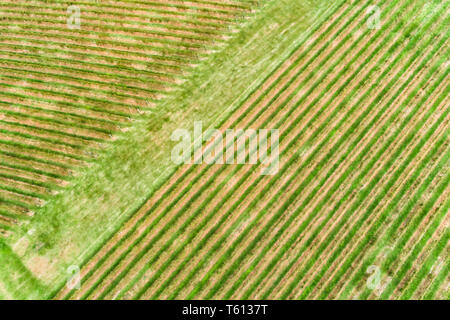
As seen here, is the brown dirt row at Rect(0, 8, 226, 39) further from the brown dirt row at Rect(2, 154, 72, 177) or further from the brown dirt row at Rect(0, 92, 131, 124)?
the brown dirt row at Rect(2, 154, 72, 177)

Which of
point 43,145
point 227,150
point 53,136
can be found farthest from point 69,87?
point 227,150

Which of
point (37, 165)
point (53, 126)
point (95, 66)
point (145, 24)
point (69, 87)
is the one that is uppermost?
point (145, 24)

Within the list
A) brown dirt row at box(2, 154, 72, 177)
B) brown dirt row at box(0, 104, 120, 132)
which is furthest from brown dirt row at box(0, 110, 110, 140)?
brown dirt row at box(2, 154, 72, 177)

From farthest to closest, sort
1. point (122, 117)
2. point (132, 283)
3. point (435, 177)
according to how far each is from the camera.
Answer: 1. point (122, 117)
2. point (435, 177)
3. point (132, 283)

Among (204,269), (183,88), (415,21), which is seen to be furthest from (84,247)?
(415,21)

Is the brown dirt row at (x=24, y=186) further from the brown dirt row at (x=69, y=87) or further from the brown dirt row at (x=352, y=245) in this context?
the brown dirt row at (x=352, y=245)

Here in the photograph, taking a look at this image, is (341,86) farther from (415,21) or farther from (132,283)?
(132,283)

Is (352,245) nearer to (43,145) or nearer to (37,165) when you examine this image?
(37,165)

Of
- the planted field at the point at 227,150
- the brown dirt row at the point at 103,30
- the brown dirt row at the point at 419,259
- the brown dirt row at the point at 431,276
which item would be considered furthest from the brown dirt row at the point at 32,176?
the brown dirt row at the point at 431,276
